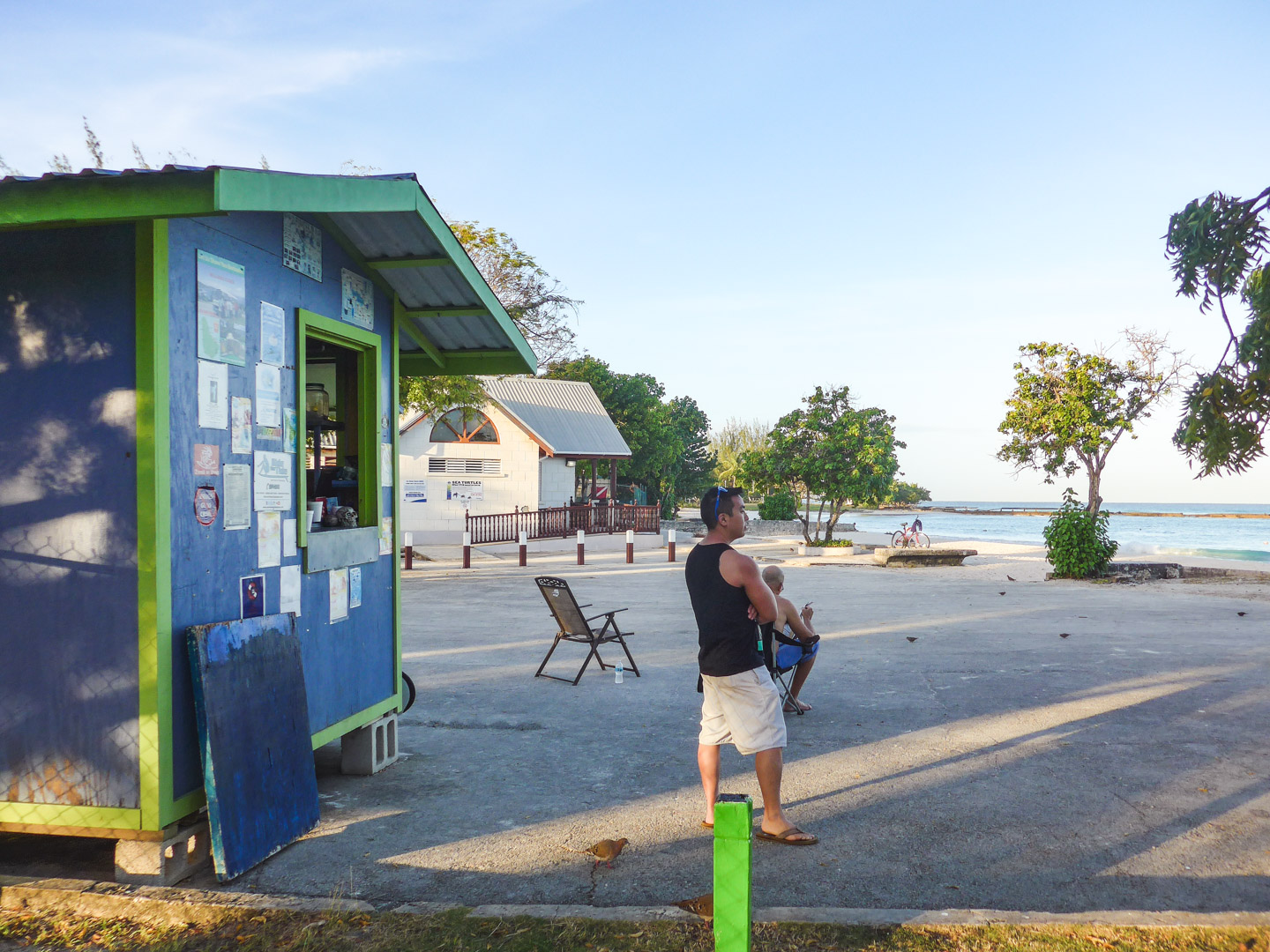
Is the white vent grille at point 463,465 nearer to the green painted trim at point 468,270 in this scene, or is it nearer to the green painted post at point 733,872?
the green painted trim at point 468,270

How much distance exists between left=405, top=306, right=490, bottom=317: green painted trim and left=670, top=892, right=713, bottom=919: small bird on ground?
4.33 metres

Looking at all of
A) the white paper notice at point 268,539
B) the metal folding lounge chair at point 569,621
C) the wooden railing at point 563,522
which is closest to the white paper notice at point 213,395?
the white paper notice at point 268,539

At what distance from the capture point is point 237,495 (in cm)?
417

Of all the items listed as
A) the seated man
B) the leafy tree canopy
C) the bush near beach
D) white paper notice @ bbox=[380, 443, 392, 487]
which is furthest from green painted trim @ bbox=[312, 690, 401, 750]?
the leafy tree canopy

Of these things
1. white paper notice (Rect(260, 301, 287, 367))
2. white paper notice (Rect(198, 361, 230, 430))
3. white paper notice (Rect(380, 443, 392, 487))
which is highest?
white paper notice (Rect(260, 301, 287, 367))

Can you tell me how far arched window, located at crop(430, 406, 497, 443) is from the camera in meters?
28.8

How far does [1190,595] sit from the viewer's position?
15727mm

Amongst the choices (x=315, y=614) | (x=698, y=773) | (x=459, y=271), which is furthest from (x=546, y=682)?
(x=459, y=271)

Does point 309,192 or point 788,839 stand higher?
point 309,192

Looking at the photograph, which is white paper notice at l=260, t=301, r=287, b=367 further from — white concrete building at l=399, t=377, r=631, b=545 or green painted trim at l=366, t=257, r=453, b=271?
white concrete building at l=399, t=377, r=631, b=545

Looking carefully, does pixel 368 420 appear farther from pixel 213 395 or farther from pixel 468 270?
pixel 213 395

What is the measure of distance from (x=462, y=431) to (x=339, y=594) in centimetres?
2442

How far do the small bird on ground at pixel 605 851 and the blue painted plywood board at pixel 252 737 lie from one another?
1402 mm

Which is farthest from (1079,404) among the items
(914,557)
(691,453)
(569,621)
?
(691,453)
